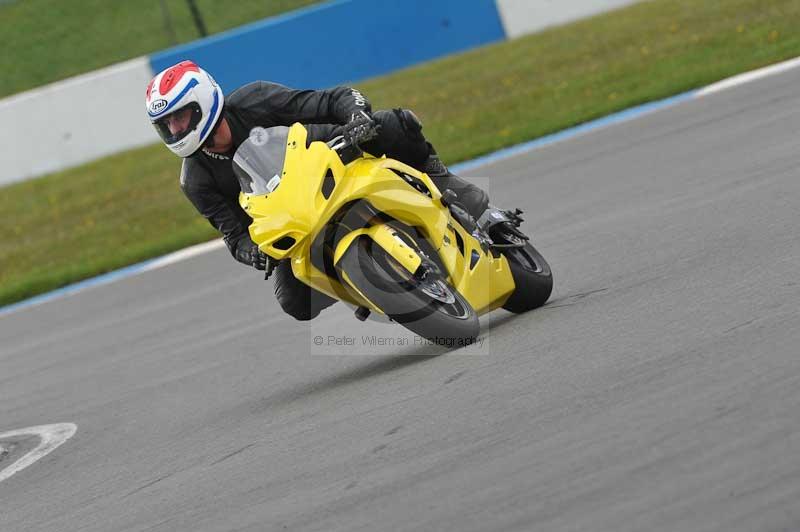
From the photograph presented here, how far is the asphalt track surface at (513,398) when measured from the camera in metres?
4.31

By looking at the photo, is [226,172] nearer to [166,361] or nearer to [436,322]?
[436,322]

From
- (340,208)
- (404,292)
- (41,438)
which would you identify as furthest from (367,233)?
(41,438)

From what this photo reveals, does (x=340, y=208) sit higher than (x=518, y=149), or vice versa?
(x=340, y=208)

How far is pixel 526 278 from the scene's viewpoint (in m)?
7.22

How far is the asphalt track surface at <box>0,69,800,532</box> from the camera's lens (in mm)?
4309

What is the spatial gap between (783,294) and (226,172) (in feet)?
9.01

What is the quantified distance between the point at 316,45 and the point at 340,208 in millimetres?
15366

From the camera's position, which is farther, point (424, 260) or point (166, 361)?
point (166, 361)

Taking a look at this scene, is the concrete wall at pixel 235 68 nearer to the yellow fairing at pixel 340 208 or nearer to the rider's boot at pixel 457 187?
the rider's boot at pixel 457 187

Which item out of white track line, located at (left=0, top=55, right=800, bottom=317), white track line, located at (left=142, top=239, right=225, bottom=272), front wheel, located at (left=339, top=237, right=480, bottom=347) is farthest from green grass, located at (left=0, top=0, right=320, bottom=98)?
front wheel, located at (left=339, top=237, right=480, bottom=347)

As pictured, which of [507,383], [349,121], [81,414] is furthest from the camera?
[81,414]

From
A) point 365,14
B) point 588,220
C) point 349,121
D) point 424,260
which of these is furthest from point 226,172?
point 365,14

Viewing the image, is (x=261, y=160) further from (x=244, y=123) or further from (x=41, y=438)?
(x=41, y=438)

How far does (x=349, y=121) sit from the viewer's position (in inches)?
270
